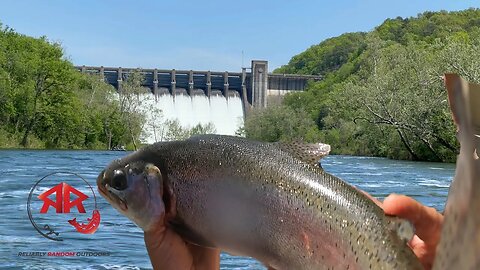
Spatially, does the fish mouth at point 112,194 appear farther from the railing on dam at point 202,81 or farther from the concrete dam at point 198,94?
the railing on dam at point 202,81

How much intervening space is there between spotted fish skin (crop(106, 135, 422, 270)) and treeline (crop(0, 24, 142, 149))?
5115cm

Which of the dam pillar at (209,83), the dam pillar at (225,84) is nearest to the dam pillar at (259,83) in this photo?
the dam pillar at (225,84)

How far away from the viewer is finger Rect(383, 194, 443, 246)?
119cm

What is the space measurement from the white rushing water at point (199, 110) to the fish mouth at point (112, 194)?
76.6m

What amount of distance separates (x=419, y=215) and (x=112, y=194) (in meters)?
0.58

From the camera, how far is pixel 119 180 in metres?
1.23

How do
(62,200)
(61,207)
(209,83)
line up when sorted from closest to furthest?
1. (61,207)
2. (62,200)
3. (209,83)

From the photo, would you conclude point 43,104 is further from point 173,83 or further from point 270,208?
point 270,208

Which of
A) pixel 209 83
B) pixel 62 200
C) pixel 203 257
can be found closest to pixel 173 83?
pixel 209 83

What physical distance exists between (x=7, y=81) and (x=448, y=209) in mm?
54973

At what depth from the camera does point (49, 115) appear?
54.2 m

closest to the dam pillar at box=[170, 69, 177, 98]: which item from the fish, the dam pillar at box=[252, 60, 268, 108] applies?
the dam pillar at box=[252, 60, 268, 108]

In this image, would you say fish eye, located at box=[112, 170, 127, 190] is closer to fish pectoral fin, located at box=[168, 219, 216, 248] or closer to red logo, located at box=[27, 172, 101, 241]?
fish pectoral fin, located at box=[168, 219, 216, 248]

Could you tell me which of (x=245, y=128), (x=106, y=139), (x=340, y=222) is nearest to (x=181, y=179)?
(x=340, y=222)
